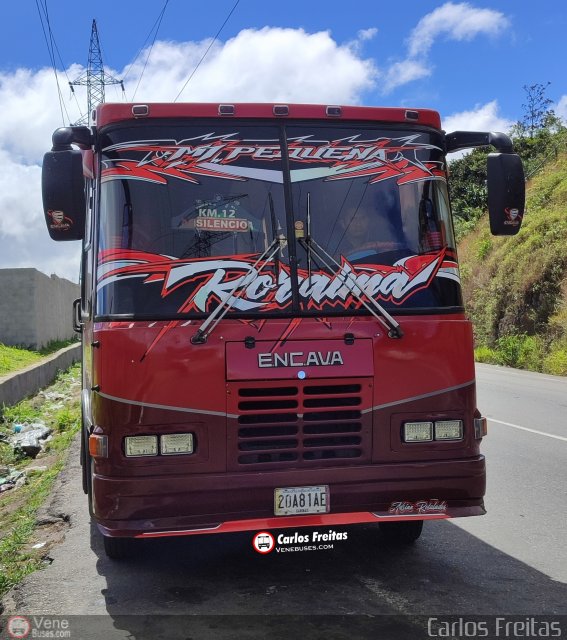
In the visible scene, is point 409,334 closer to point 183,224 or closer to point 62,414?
point 183,224

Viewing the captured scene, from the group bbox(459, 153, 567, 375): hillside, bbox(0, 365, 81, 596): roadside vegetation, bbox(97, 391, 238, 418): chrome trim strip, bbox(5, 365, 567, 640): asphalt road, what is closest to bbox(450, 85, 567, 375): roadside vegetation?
bbox(459, 153, 567, 375): hillside

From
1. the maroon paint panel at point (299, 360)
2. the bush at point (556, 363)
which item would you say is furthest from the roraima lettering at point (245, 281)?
the bush at point (556, 363)

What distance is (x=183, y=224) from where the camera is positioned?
→ 15.5ft

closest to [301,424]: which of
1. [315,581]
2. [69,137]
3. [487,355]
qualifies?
[315,581]

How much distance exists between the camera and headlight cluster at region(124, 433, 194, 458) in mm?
4422

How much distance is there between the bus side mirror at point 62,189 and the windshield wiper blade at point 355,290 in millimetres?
1428

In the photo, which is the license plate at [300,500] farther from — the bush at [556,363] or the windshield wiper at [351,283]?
the bush at [556,363]

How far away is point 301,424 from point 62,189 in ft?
6.83

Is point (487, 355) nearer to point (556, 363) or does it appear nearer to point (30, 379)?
point (556, 363)

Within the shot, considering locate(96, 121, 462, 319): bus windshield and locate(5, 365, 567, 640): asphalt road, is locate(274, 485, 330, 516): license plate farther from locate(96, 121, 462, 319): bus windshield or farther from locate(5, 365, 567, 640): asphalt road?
locate(96, 121, 462, 319): bus windshield

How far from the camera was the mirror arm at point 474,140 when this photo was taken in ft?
17.3

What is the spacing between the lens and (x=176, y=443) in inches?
176

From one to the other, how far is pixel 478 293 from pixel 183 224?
2558 centimetres

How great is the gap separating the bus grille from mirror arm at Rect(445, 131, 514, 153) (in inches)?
73.7
